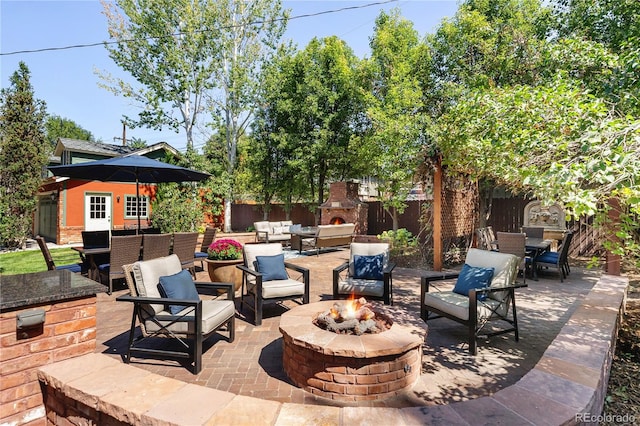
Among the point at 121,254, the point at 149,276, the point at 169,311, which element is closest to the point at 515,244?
the point at 169,311

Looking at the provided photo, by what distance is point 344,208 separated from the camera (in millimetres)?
13812

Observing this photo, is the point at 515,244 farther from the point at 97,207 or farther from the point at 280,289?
the point at 97,207

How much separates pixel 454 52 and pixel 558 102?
34.1ft

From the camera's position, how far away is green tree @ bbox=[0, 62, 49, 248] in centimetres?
1330

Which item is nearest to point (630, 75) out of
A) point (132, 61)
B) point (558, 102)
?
point (558, 102)

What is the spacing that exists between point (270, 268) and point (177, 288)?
156cm

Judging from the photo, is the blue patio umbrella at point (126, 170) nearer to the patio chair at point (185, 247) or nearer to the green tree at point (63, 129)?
the patio chair at point (185, 247)

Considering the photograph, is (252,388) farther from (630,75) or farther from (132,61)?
(132,61)

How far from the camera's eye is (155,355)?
3.10m

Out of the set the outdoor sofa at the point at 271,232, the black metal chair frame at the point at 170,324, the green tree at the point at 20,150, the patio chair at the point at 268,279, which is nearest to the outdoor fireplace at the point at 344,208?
the outdoor sofa at the point at 271,232

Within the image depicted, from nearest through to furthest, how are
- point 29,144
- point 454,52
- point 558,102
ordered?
point 558,102 → point 454,52 → point 29,144

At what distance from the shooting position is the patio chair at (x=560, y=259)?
6.63 m

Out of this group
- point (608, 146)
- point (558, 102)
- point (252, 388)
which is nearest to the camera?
point (608, 146)

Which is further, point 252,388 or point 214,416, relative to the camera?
point 252,388
